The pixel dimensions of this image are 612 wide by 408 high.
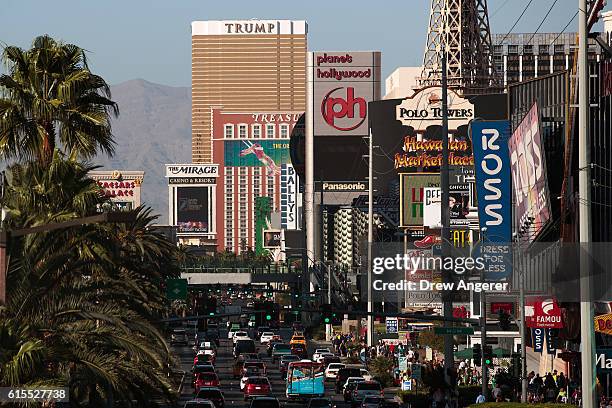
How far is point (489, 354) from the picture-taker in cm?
5997

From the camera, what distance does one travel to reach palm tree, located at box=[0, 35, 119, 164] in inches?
1649

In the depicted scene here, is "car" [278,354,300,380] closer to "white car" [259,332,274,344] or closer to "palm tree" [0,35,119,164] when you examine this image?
"white car" [259,332,274,344]

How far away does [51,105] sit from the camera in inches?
1684

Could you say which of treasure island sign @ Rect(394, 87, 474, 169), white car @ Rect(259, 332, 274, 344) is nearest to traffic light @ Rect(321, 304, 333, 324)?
white car @ Rect(259, 332, 274, 344)

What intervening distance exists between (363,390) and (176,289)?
1672 centimetres

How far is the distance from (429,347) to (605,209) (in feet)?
86.1

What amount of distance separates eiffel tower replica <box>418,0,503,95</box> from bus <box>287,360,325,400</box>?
4229 inches

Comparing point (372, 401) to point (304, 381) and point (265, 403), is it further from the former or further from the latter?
point (304, 381)

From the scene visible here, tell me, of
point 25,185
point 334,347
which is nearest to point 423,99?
point 334,347

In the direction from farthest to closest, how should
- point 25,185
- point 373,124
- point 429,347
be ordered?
1. point 373,124
2. point 429,347
3. point 25,185

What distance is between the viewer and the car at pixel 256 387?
6994cm

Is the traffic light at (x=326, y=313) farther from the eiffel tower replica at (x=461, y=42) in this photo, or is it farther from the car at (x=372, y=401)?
the eiffel tower replica at (x=461, y=42)

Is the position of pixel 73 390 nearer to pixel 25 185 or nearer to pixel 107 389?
pixel 107 389

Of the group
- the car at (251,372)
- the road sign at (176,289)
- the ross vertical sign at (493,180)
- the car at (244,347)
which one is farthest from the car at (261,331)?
the ross vertical sign at (493,180)
